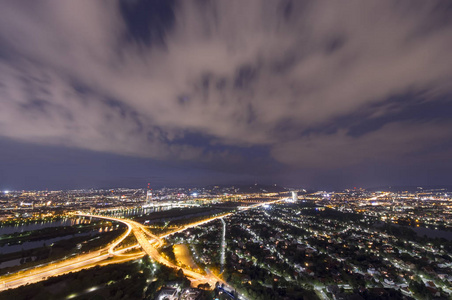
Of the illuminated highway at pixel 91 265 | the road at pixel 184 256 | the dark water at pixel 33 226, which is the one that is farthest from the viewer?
the dark water at pixel 33 226

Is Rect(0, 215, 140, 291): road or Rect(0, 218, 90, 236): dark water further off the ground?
Rect(0, 218, 90, 236): dark water

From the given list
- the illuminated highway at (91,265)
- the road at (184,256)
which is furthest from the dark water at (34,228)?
the road at (184,256)

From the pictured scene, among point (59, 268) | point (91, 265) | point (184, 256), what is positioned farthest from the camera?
point (184, 256)

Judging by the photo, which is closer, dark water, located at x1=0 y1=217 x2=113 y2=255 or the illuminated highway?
the illuminated highway

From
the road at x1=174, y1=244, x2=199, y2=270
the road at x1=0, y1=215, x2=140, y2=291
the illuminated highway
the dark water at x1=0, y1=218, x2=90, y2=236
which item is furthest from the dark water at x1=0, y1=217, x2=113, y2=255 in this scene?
the road at x1=174, y1=244, x2=199, y2=270

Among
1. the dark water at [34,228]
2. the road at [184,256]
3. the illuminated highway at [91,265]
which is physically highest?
the dark water at [34,228]

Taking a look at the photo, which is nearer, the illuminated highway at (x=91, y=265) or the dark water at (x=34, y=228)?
the illuminated highway at (x=91, y=265)

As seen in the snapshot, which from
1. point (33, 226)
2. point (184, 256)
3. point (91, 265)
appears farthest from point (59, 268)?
point (33, 226)

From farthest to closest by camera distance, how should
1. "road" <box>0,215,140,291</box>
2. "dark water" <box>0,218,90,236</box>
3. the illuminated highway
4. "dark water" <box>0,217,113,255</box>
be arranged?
"dark water" <box>0,218,90,236</box> < "dark water" <box>0,217,113,255</box> < the illuminated highway < "road" <box>0,215,140,291</box>

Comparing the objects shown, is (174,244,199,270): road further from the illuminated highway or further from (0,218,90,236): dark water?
(0,218,90,236): dark water

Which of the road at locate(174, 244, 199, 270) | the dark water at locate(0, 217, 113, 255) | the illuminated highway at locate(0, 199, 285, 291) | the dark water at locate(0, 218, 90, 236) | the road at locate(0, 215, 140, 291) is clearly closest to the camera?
the road at locate(0, 215, 140, 291)

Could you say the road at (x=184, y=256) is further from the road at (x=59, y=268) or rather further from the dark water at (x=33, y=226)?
the dark water at (x=33, y=226)

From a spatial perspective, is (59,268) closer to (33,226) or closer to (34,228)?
(34,228)
